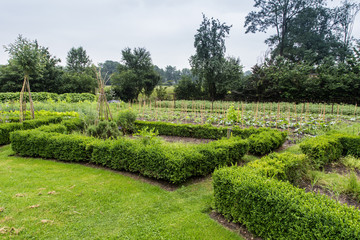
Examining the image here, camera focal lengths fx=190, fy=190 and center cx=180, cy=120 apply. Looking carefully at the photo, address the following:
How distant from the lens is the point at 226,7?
909cm

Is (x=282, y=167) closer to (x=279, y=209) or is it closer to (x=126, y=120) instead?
(x=279, y=209)

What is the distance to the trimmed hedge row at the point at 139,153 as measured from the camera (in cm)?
407

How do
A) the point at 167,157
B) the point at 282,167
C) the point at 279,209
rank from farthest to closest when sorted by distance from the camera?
the point at 167,157 < the point at 282,167 < the point at 279,209

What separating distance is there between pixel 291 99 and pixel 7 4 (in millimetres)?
21553

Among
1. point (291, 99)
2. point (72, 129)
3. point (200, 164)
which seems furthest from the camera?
point (291, 99)

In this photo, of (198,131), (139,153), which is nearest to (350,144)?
(198,131)

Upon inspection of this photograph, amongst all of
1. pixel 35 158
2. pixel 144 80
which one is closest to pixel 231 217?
pixel 35 158

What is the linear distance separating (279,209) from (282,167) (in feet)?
4.84

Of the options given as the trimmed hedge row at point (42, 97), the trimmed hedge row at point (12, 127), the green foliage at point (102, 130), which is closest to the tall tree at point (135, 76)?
the trimmed hedge row at point (42, 97)

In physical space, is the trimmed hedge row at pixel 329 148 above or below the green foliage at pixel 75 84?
below

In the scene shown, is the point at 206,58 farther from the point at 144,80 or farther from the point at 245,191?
the point at 245,191

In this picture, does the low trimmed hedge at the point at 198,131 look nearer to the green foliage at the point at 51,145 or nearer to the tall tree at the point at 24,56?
the green foliage at the point at 51,145

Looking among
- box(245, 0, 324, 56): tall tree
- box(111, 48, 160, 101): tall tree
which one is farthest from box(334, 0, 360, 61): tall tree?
box(111, 48, 160, 101): tall tree

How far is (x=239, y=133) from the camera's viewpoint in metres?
7.35
